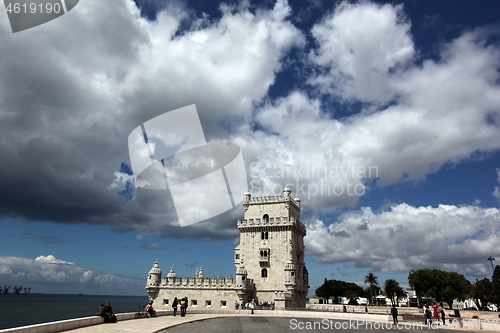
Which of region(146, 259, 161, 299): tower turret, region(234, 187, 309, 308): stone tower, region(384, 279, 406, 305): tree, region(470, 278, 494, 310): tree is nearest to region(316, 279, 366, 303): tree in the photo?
region(384, 279, 406, 305): tree

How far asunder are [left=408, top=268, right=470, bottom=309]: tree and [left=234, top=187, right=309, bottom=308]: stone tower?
160ft

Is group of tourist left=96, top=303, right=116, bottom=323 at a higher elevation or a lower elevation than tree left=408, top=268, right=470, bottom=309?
lower

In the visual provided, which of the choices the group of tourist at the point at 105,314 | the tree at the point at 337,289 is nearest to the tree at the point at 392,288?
the tree at the point at 337,289

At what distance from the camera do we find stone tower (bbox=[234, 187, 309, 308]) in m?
54.1

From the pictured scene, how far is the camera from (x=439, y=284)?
92375 mm

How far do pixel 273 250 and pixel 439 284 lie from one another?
5965cm

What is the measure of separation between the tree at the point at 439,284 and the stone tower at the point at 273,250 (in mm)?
48726

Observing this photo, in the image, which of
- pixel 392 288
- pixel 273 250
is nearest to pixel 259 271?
pixel 273 250

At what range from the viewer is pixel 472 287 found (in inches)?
3002

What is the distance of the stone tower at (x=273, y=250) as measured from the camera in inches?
2128

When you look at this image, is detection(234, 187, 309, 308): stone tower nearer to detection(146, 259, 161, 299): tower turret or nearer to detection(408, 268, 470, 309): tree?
detection(146, 259, 161, 299): tower turret

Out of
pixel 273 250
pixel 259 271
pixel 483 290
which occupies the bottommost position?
pixel 483 290

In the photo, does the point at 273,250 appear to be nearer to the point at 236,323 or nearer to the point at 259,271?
the point at 259,271

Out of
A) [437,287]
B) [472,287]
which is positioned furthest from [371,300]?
[472,287]
